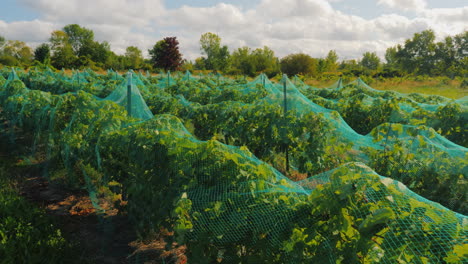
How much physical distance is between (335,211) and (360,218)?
0.15 m

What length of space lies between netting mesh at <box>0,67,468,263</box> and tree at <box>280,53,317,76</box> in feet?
131

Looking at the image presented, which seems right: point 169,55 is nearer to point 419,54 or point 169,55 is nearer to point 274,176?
point 419,54

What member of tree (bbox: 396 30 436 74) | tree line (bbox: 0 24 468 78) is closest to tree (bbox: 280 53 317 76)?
tree line (bbox: 0 24 468 78)

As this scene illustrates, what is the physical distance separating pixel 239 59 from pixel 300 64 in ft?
46.3

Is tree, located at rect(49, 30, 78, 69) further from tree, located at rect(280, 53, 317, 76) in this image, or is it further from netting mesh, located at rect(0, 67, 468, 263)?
netting mesh, located at rect(0, 67, 468, 263)

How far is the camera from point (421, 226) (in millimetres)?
1809

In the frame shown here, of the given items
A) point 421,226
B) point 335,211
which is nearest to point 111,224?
point 335,211

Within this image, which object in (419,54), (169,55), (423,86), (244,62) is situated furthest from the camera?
(244,62)

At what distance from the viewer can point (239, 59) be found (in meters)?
56.1

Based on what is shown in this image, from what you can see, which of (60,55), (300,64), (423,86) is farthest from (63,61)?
(423,86)

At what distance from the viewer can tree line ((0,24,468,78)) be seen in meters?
34.9

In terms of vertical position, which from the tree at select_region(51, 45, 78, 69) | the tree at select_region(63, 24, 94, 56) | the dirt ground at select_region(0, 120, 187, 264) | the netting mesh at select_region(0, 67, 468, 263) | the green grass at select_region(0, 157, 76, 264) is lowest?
the dirt ground at select_region(0, 120, 187, 264)

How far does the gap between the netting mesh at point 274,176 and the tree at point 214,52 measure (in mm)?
43151

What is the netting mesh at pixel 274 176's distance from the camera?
1830 millimetres
